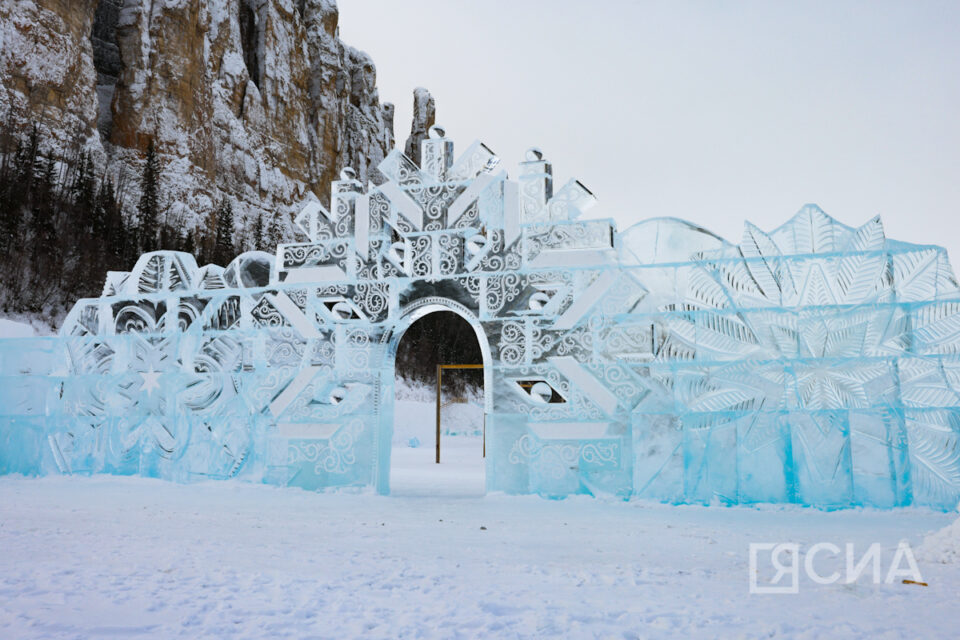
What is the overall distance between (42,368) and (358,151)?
3713cm

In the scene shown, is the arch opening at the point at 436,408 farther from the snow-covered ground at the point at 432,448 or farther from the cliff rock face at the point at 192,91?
the cliff rock face at the point at 192,91

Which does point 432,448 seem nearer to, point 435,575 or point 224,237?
point 435,575

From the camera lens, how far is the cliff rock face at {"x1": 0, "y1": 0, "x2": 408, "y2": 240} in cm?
2795

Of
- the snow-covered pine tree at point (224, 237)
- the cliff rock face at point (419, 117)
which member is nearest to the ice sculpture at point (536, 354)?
the snow-covered pine tree at point (224, 237)

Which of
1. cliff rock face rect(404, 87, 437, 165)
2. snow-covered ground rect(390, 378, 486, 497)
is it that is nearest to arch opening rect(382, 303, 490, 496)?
snow-covered ground rect(390, 378, 486, 497)

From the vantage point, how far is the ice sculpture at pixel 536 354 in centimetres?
539

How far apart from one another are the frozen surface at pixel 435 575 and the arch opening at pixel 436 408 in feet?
6.63

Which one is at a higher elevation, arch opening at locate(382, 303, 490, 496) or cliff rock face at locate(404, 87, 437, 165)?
cliff rock face at locate(404, 87, 437, 165)

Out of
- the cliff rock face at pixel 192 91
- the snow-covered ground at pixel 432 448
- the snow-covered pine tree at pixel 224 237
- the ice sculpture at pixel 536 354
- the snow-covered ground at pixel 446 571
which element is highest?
the cliff rock face at pixel 192 91

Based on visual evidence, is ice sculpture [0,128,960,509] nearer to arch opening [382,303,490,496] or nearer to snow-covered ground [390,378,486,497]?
arch opening [382,303,490,496]

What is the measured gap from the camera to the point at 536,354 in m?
6.22

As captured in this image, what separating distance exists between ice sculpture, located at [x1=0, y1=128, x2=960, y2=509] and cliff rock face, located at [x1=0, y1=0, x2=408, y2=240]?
984 inches

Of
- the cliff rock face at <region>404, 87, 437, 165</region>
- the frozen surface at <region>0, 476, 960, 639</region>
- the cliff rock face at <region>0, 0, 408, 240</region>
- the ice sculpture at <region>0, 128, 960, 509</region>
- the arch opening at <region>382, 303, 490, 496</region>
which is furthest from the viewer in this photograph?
the cliff rock face at <region>404, 87, 437, 165</region>

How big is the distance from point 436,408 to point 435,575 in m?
14.4
